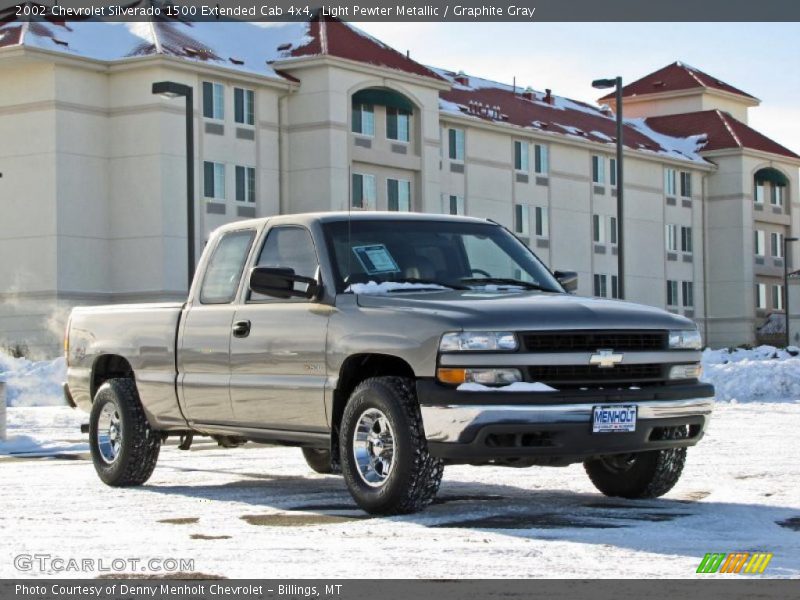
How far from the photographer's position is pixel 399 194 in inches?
2319

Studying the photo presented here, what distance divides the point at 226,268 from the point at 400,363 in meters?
2.36

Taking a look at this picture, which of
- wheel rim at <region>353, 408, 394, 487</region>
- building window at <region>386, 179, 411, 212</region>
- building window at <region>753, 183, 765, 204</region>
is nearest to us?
wheel rim at <region>353, 408, 394, 487</region>

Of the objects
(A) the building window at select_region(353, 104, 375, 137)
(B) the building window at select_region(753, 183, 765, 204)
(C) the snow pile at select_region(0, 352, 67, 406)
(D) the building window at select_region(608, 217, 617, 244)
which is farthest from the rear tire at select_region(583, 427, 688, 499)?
(B) the building window at select_region(753, 183, 765, 204)

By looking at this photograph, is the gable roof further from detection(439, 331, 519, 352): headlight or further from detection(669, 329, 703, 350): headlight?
detection(439, 331, 519, 352): headlight

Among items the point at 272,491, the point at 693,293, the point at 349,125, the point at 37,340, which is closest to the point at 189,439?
the point at 272,491

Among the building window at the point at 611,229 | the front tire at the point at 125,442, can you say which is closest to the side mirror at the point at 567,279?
the front tire at the point at 125,442

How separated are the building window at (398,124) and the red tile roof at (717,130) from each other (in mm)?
26956

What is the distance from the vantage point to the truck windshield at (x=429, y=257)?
10.6m

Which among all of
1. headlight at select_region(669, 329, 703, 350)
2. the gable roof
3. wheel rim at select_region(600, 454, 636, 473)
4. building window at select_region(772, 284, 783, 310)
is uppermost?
the gable roof

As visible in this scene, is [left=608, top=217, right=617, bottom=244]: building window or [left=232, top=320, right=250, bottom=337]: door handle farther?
[left=608, top=217, right=617, bottom=244]: building window

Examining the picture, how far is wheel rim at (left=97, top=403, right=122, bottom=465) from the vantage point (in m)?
12.5

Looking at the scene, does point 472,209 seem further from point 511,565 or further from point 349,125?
point 511,565

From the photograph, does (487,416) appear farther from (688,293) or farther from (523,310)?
(688,293)

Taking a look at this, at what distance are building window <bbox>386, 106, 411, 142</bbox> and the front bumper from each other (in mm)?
48937
